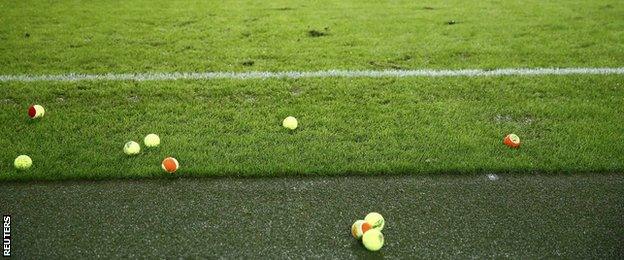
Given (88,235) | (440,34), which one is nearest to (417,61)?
(440,34)

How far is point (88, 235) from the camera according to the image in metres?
3.51

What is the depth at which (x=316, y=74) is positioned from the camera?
6.53 meters

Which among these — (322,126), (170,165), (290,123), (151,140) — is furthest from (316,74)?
(170,165)

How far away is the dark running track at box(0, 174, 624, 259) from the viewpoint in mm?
3410

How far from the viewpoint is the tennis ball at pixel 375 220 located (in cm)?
347

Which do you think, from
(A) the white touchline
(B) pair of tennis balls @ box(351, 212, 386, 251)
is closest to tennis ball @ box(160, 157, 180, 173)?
(B) pair of tennis balls @ box(351, 212, 386, 251)

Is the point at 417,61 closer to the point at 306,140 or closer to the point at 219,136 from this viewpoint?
the point at 306,140

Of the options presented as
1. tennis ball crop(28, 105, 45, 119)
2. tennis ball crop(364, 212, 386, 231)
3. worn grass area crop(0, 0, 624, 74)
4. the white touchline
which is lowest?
tennis ball crop(364, 212, 386, 231)

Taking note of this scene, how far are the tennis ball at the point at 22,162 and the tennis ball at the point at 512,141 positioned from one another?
168 inches

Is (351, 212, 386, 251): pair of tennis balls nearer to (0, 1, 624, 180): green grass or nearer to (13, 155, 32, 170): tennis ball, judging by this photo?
(0, 1, 624, 180): green grass

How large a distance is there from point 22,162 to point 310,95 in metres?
3.03

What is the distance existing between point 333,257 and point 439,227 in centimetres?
84

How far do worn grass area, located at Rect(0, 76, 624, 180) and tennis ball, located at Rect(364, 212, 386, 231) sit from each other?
0.83 metres

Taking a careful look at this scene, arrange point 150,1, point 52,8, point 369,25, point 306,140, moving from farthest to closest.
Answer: point 150,1 < point 52,8 < point 369,25 < point 306,140
